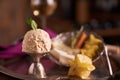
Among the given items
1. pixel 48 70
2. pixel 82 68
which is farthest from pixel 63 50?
pixel 82 68

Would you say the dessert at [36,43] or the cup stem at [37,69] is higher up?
the dessert at [36,43]

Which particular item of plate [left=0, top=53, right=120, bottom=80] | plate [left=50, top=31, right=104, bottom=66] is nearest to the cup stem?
plate [left=0, top=53, right=120, bottom=80]

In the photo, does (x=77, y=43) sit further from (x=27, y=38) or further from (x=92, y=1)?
(x=92, y=1)

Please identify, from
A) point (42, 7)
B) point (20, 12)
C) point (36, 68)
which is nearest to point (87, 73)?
point (36, 68)

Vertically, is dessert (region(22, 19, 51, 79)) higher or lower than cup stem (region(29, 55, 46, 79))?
higher

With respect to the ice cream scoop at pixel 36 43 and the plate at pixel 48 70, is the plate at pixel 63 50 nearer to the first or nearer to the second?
the plate at pixel 48 70

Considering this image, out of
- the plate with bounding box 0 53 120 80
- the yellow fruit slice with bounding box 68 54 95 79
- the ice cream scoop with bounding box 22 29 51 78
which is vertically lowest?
the plate with bounding box 0 53 120 80

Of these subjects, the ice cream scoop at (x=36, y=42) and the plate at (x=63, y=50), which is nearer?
the ice cream scoop at (x=36, y=42)

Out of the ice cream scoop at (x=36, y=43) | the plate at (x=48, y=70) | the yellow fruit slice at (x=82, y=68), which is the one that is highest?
the ice cream scoop at (x=36, y=43)

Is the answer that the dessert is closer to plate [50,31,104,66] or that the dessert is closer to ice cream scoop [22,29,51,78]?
ice cream scoop [22,29,51,78]

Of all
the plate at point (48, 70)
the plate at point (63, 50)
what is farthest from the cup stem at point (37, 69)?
the plate at point (63, 50)

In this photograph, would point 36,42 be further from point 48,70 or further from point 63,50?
point 63,50
